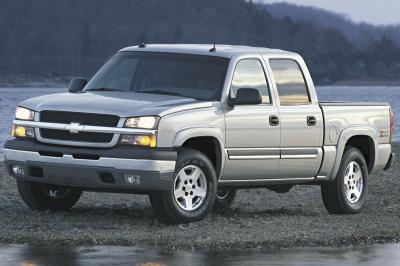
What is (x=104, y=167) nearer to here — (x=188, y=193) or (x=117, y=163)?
(x=117, y=163)

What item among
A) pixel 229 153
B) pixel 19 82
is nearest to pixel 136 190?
pixel 229 153

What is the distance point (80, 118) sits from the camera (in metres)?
11.6

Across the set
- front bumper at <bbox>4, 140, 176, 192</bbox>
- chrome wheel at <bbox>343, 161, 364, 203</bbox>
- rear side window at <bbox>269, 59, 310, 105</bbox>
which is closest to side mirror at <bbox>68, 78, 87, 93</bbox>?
front bumper at <bbox>4, 140, 176, 192</bbox>

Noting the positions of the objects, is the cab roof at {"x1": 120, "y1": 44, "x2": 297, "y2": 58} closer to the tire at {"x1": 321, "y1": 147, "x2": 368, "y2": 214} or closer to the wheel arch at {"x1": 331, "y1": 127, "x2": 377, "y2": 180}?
the wheel arch at {"x1": 331, "y1": 127, "x2": 377, "y2": 180}

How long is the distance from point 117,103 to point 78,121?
39 cm

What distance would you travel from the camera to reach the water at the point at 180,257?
30.1 ft

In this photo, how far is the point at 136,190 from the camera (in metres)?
11.5

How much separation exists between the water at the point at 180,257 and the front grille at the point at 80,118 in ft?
5.71

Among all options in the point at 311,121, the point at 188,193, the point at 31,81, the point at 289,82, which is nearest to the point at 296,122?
the point at 311,121

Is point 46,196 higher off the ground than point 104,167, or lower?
lower

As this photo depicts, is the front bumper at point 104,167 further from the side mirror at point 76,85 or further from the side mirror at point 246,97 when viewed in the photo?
the side mirror at point 76,85

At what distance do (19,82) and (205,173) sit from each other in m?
184

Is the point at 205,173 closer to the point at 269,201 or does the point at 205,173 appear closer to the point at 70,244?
the point at 70,244

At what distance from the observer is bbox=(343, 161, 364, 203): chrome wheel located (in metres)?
13.9
